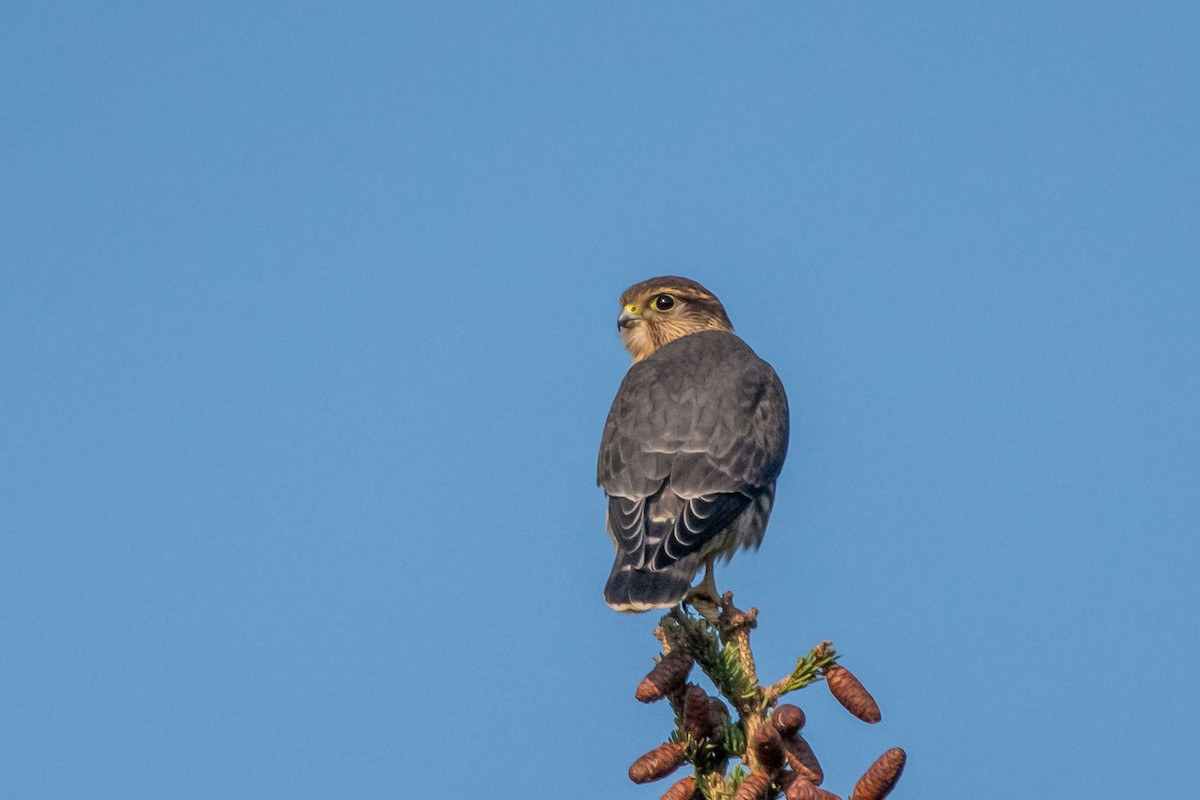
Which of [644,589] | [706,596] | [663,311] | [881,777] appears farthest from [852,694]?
[663,311]

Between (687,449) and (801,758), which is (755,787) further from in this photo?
(687,449)

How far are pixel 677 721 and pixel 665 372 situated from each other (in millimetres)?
3199

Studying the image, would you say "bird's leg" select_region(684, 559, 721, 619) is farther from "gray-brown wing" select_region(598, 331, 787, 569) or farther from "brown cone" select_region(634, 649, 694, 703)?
"brown cone" select_region(634, 649, 694, 703)

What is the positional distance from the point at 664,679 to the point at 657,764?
0.31 metres

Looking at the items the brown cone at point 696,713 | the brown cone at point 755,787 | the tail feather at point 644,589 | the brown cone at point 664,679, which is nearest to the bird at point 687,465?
the tail feather at point 644,589

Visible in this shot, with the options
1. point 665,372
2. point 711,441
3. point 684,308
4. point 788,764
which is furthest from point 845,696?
point 684,308

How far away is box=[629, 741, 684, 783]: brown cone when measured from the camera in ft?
12.9

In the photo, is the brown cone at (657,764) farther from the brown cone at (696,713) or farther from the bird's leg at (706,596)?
the bird's leg at (706,596)

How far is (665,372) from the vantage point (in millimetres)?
7230

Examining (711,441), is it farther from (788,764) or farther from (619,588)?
(788,764)

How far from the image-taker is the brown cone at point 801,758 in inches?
147

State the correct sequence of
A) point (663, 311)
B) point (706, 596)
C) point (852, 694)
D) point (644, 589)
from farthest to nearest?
point (663, 311), point (706, 596), point (644, 589), point (852, 694)

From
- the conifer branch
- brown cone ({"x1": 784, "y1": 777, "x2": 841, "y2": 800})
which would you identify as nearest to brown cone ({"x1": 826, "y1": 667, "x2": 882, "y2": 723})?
the conifer branch

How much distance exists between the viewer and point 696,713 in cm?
397
